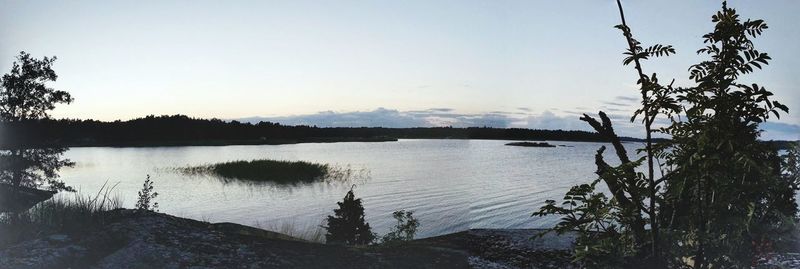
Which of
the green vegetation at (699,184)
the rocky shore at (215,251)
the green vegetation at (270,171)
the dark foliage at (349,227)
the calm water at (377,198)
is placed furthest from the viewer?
the green vegetation at (270,171)

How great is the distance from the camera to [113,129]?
327 ft

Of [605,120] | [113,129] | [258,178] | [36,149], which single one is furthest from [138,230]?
[113,129]

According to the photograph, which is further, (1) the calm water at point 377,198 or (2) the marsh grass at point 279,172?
(2) the marsh grass at point 279,172

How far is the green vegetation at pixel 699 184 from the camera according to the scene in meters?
3.98

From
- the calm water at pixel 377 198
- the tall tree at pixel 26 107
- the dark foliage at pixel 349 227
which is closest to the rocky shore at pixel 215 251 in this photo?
the dark foliage at pixel 349 227

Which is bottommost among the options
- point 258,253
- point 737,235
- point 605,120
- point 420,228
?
point 420,228

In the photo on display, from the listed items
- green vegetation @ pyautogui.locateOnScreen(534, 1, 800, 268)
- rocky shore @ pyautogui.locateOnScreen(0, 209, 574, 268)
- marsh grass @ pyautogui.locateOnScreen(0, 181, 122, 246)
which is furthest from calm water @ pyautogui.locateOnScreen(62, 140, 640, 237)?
green vegetation @ pyautogui.locateOnScreen(534, 1, 800, 268)

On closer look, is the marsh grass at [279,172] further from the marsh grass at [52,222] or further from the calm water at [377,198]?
the marsh grass at [52,222]

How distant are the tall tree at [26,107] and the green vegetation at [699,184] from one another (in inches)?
963

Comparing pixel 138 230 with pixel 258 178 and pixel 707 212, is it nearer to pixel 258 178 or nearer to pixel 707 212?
pixel 707 212

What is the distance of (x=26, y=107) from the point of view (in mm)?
23672

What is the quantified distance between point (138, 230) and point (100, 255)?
3.19ft

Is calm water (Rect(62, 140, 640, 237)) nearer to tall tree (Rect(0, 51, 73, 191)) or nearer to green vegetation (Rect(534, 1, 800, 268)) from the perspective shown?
tall tree (Rect(0, 51, 73, 191))

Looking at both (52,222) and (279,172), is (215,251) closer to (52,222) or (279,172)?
(52,222)
